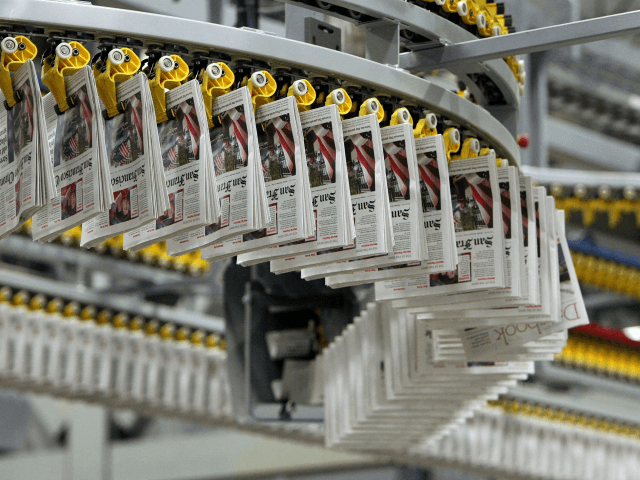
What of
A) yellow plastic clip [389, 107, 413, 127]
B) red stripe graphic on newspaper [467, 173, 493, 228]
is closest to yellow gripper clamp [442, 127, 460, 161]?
red stripe graphic on newspaper [467, 173, 493, 228]

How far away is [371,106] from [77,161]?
0.89 metres

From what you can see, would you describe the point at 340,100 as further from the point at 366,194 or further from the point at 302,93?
the point at 366,194

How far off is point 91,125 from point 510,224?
53.8 inches

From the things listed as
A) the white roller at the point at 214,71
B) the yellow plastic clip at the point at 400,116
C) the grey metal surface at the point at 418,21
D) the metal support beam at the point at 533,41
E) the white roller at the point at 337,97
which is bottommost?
the yellow plastic clip at the point at 400,116

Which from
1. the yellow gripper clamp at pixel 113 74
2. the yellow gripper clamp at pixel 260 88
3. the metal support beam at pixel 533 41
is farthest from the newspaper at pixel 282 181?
the metal support beam at pixel 533 41

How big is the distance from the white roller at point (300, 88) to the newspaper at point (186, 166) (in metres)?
0.33

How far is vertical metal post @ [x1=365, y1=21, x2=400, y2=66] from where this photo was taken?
3.57m

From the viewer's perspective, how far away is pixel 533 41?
3.51 metres

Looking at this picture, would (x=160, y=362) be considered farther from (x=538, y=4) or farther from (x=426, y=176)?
(x=426, y=176)

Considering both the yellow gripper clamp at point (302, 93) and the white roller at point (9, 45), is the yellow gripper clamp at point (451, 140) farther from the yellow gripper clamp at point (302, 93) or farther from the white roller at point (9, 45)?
the white roller at point (9, 45)

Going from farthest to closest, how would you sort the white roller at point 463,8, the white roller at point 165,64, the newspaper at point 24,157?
the white roller at point 463,8 → the white roller at point 165,64 → the newspaper at point 24,157

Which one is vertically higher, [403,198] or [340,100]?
[340,100]

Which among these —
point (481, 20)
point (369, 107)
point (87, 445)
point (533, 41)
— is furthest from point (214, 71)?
point (87, 445)

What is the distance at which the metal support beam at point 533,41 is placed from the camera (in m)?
3.42
